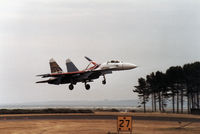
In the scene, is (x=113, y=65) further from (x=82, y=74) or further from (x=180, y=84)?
(x=180, y=84)

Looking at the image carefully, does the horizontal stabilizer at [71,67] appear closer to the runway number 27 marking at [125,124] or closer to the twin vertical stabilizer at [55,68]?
the twin vertical stabilizer at [55,68]

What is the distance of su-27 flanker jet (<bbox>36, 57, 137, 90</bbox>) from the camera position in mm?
45625

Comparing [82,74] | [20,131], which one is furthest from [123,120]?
[20,131]

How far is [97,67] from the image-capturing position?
157 feet

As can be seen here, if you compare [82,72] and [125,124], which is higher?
[82,72]

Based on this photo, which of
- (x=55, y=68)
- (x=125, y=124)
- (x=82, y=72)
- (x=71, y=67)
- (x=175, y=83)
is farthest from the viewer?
(x=175, y=83)

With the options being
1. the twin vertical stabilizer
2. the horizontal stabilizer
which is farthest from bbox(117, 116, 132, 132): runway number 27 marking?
the twin vertical stabilizer

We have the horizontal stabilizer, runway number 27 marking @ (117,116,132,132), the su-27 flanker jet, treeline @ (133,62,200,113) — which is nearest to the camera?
runway number 27 marking @ (117,116,132,132)

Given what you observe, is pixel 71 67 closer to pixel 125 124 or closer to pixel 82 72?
pixel 82 72

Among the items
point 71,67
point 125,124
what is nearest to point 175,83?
point 71,67

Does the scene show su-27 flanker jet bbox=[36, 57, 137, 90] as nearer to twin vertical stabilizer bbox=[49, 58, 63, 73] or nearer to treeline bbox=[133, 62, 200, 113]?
twin vertical stabilizer bbox=[49, 58, 63, 73]

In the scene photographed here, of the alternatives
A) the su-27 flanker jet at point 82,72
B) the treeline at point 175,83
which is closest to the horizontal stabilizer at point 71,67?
the su-27 flanker jet at point 82,72

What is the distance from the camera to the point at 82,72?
1881 inches

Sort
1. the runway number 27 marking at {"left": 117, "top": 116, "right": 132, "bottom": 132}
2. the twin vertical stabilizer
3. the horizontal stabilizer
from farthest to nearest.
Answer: the twin vertical stabilizer
the horizontal stabilizer
the runway number 27 marking at {"left": 117, "top": 116, "right": 132, "bottom": 132}
